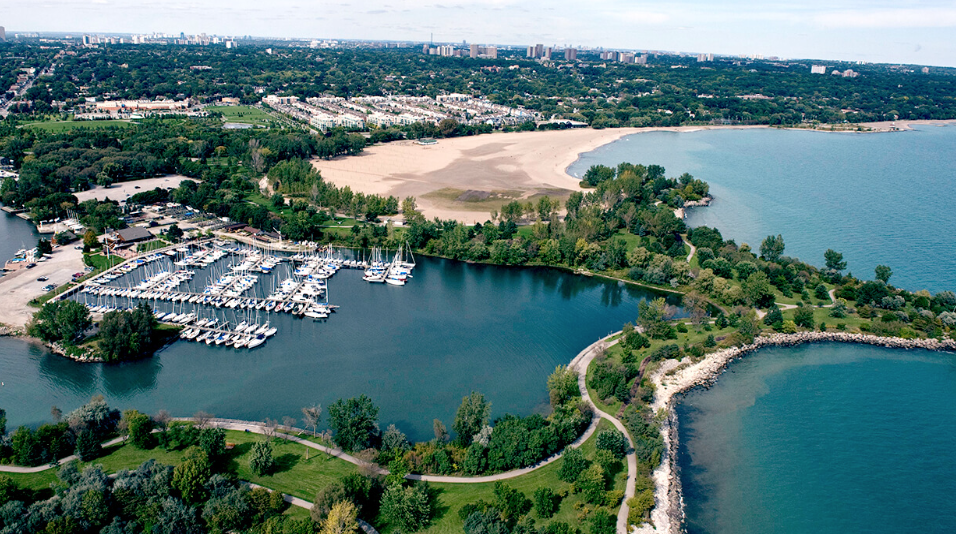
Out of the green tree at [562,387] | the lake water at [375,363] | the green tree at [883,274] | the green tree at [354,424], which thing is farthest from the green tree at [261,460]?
the green tree at [883,274]

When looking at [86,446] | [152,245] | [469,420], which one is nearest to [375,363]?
[469,420]

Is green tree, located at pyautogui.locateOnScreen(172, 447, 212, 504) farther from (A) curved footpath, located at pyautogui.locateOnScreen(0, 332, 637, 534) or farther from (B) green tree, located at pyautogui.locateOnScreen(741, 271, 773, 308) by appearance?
(B) green tree, located at pyautogui.locateOnScreen(741, 271, 773, 308)

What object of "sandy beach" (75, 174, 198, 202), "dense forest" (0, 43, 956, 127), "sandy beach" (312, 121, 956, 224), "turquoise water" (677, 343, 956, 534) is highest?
"dense forest" (0, 43, 956, 127)

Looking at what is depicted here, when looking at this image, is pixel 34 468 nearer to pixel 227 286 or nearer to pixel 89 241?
pixel 227 286

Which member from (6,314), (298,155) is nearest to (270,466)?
(6,314)

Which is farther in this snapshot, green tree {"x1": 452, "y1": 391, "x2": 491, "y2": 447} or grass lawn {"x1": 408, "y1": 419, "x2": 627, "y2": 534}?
green tree {"x1": 452, "y1": 391, "x2": 491, "y2": 447}

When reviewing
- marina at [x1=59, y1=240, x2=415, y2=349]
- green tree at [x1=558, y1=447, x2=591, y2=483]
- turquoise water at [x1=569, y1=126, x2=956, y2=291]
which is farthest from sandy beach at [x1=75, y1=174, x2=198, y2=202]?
green tree at [x1=558, y1=447, x2=591, y2=483]
